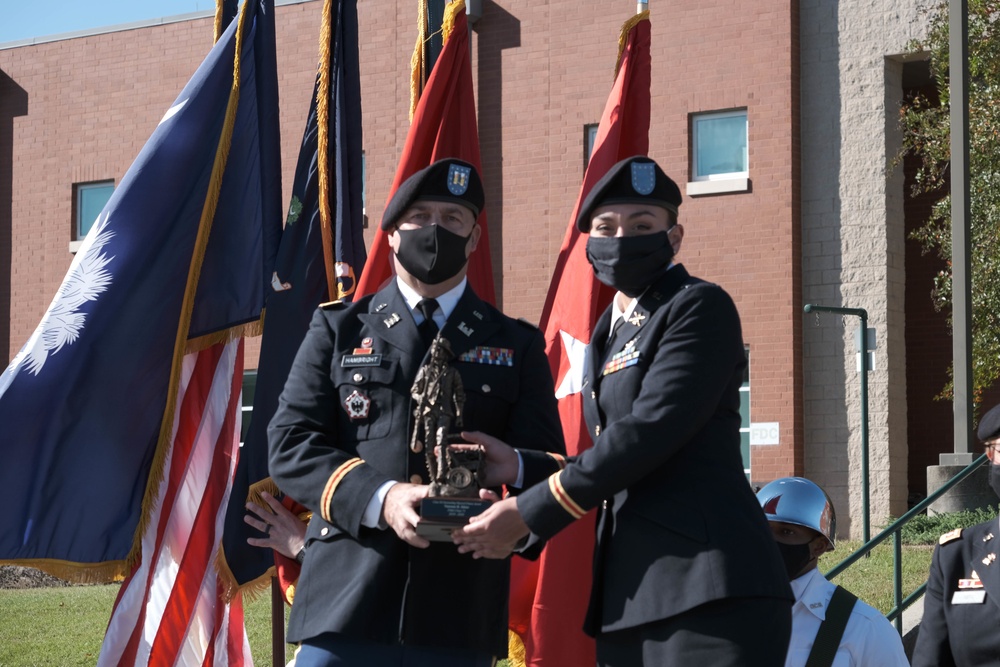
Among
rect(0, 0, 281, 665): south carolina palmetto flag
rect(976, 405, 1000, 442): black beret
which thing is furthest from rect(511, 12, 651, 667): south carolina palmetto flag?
rect(976, 405, 1000, 442): black beret

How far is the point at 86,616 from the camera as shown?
10.5 metres

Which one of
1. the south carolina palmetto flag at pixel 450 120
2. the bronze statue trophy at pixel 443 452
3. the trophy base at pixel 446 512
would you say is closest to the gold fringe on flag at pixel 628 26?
the south carolina palmetto flag at pixel 450 120

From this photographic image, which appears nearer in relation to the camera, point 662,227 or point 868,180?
point 662,227

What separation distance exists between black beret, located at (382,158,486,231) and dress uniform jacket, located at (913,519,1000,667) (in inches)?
80.3

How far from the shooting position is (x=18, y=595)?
39.0 ft

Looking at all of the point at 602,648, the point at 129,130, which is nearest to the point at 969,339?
the point at 602,648

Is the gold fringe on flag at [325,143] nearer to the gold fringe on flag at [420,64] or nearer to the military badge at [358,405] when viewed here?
the gold fringe on flag at [420,64]

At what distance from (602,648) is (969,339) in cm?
848

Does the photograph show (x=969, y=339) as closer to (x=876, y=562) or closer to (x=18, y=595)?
(x=876, y=562)

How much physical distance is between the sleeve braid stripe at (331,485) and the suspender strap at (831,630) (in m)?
1.51

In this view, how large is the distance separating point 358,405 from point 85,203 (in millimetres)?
17397

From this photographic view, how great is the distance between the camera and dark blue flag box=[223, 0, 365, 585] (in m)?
5.29

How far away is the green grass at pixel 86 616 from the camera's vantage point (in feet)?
28.9

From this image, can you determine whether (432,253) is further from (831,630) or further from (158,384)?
(158,384)
